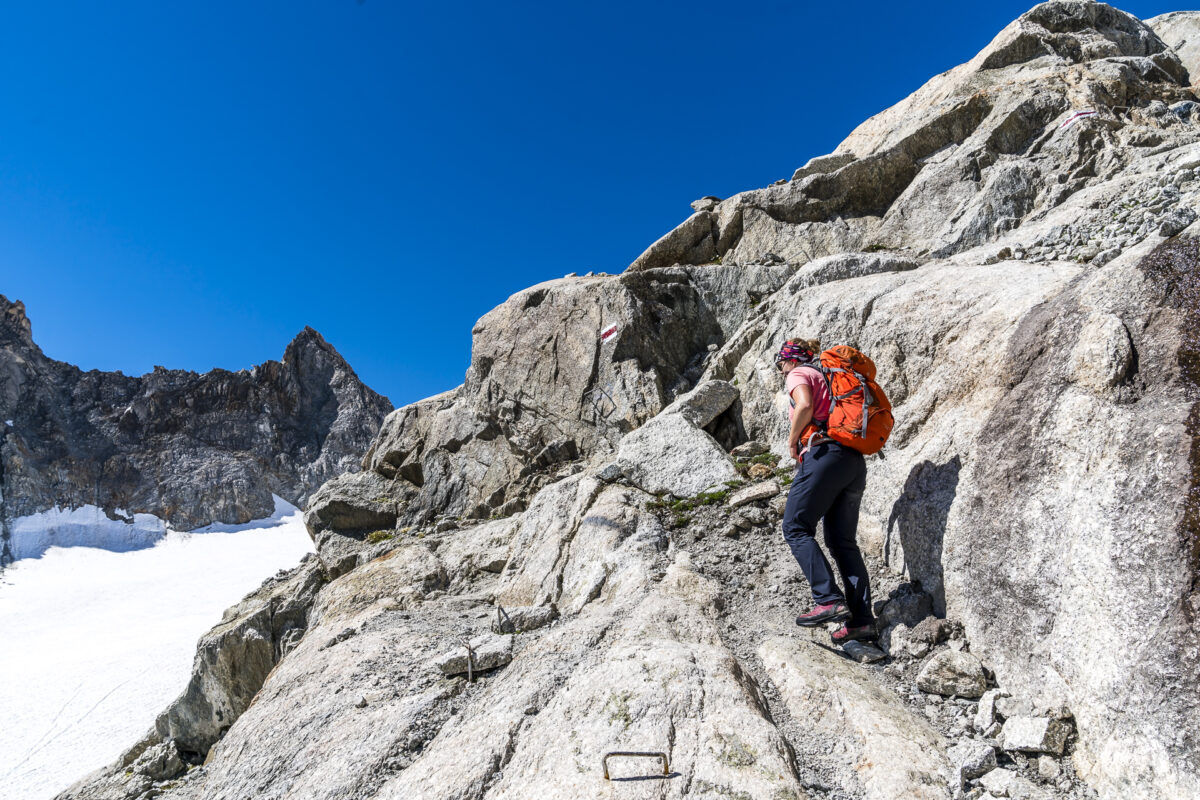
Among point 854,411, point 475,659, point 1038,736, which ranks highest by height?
point 854,411

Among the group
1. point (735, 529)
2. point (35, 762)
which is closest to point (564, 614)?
point (735, 529)

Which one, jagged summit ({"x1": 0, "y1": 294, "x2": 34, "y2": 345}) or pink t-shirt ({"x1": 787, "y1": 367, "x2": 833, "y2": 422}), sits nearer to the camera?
pink t-shirt ({"x1": 787, "y1": 367, "x2": 833, "y2": 422})

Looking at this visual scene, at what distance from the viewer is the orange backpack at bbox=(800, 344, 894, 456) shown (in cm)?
756

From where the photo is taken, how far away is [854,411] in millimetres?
7633

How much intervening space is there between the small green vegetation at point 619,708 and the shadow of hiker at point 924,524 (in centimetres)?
388

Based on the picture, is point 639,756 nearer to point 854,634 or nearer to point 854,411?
point 854,634

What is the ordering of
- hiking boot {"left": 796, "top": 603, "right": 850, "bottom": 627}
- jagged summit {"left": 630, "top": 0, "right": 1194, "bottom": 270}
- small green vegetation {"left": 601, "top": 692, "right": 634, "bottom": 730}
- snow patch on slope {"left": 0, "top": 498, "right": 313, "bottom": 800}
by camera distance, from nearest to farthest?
small green vegetation {"left": 601, "top": 692, "right": 634, "bottom": 730}, hiking boot {"left": 796, "top": 603, "right": 850, "bottom": 627}, jagged summit {"left": 630, "top": 0, "right": 1194, "bottom": 270}, snow patch on slope {"left": 0, "top": 498, "right": 313, "bottom": 800}

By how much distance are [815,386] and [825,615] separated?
2.87 meters

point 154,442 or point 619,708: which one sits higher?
point 154,442

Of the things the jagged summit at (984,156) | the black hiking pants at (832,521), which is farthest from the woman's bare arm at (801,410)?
the jagged summit at (984,156)

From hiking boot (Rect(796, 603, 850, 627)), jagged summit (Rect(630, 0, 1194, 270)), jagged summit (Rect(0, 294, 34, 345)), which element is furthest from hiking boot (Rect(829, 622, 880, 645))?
jagged summit (Rect(0, 294, 34, 345))

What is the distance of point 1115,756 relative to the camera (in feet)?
15.2

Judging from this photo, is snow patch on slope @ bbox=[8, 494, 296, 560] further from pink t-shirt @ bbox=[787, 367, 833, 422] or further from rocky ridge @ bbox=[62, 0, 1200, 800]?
pink t-shirt @ bbox=[787, 367, 833, 422]

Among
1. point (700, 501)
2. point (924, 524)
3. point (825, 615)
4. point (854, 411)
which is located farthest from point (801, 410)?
point (700, 501)
